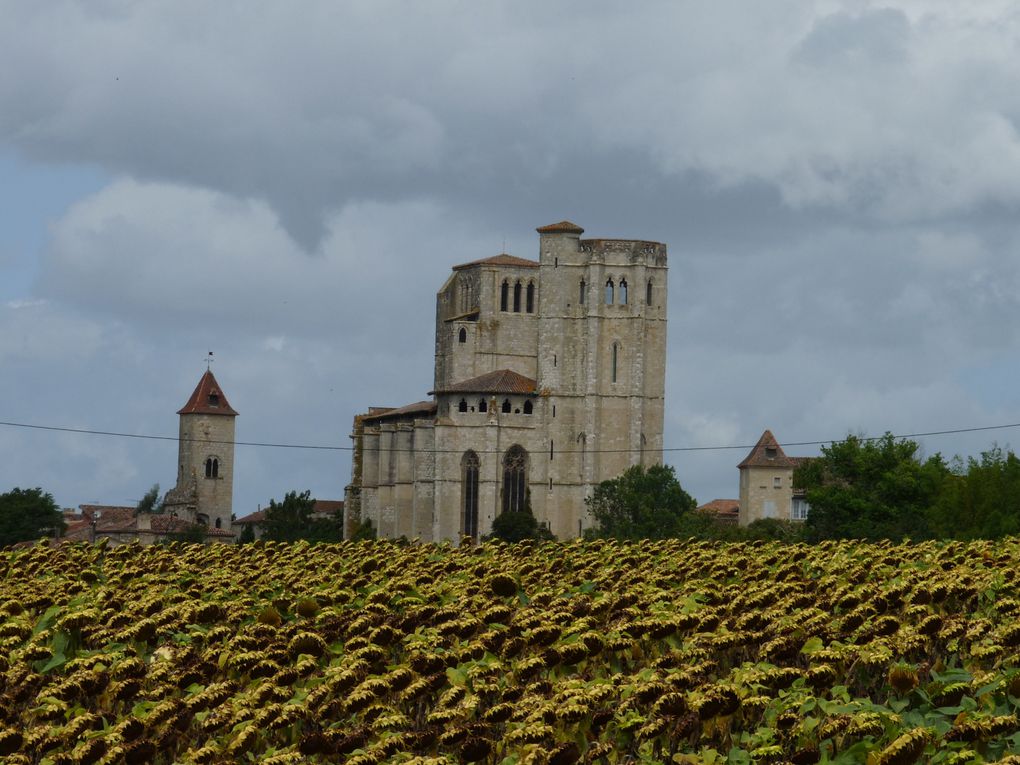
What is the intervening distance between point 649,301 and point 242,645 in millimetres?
103118

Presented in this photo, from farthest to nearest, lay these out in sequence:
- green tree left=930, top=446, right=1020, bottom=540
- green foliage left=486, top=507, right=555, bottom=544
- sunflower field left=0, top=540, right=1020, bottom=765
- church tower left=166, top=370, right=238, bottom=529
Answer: church tower left=166, top=370, right=238, bottom=529 → green foliage left=486, top=507, right=555, bottom=544 → green tree left=930, top=446, right=1020, bottom=540 → sunflower field left=0, top=540, right=1020, bottom=765

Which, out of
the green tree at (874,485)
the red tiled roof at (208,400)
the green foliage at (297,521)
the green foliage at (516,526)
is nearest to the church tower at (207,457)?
the red tiled roof at (208,400)

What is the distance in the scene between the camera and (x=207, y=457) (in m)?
159

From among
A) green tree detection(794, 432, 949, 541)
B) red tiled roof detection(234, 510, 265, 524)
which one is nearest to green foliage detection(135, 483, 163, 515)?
red tiled roof detection(234, 510, 265, 524)

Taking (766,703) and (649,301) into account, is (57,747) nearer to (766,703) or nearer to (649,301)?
(766,703)

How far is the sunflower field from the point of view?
42.4ft

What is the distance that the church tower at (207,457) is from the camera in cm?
15750

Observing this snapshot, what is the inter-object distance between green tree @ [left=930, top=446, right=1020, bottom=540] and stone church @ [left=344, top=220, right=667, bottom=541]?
1500 inches

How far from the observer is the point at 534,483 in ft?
382

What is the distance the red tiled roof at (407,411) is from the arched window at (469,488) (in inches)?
287

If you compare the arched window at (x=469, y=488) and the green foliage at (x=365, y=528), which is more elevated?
the arched window at (x=469, y=488)

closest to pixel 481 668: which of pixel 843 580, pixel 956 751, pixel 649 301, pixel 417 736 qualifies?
pixel 417 736

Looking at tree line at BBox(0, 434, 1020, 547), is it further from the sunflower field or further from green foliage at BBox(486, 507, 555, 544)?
the sunflower field

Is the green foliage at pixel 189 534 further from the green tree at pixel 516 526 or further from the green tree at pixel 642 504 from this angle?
the green tree at pixel 642 504
